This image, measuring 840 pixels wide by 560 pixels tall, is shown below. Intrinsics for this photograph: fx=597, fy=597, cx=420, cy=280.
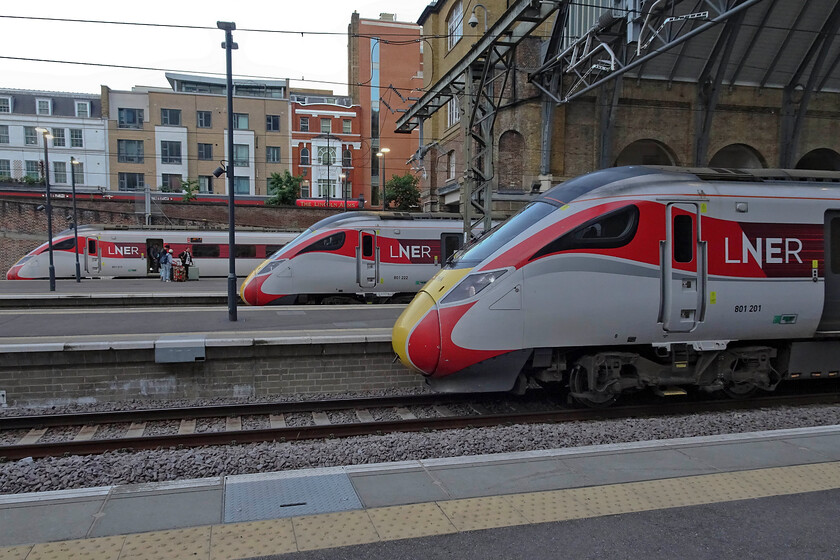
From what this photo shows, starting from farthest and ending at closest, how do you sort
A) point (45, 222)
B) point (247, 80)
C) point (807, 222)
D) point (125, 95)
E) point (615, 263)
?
point (247, 80), point (125, 95), point (45, 222), point (807, 222), point (615, 263)

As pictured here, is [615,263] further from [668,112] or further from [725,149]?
[725,149]

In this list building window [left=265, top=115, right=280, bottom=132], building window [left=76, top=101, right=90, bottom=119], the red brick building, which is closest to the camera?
building window [left=76, top=101, right=90, bottom=119]

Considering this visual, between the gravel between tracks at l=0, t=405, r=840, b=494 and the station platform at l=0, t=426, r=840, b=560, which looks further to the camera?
the gravel between tracks at l=0, t=405, r=840, b=494

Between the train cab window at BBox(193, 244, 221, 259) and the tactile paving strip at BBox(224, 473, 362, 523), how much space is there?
88.4ft

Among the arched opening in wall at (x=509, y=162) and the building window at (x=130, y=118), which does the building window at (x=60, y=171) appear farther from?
the arched opening in wall at (x=509, y=162)

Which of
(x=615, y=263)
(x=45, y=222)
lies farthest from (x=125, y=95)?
(x=615, y=263)

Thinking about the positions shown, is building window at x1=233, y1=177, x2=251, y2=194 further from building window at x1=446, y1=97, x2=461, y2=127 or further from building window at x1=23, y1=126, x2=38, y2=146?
building window at x1=446, y1=97, x2=461, y2=127

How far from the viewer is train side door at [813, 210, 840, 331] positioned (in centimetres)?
830

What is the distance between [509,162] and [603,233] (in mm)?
20912

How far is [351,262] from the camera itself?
16.2 meters

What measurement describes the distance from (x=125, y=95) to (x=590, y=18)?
50799 mm

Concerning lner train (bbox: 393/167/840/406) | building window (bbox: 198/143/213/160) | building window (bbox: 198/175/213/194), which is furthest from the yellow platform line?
building window (bbox: 198/143/213/160)

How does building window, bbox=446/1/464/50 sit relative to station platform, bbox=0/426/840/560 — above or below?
above

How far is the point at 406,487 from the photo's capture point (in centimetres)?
488
